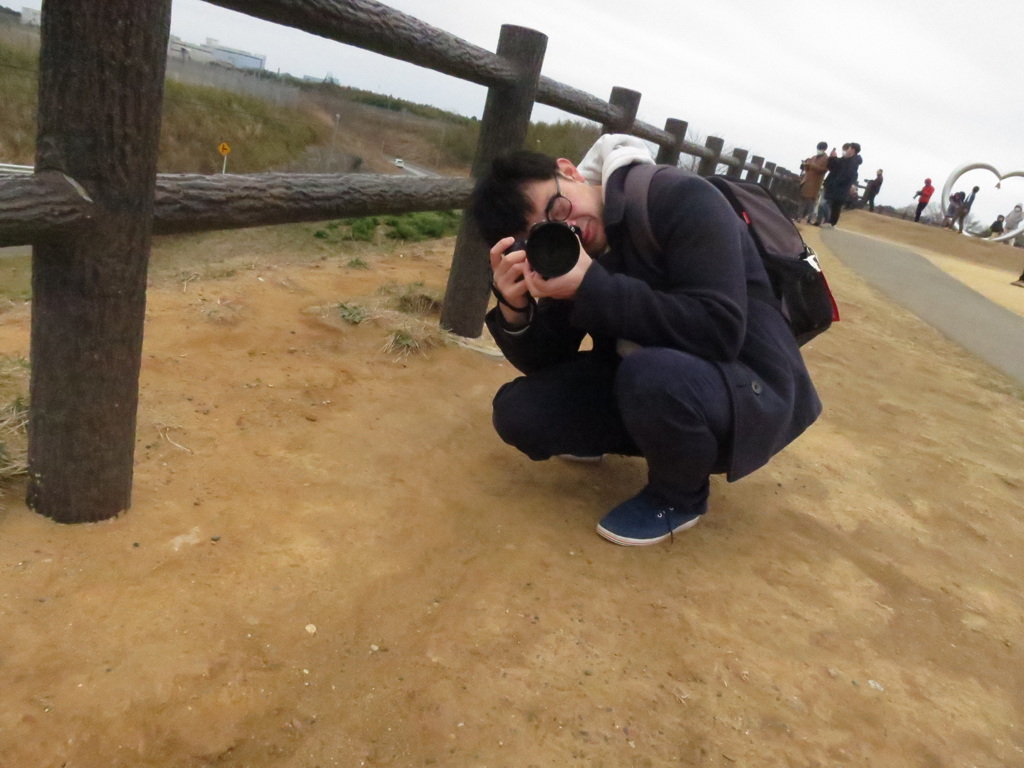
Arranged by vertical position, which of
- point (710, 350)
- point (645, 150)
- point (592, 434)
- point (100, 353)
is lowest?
point (592, 434)

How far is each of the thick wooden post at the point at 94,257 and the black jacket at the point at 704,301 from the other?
891 mm

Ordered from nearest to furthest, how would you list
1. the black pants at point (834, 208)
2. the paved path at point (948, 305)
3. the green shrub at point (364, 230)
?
1. the green shrub at point (364, 230)
2. the paved path at point (948, 305)
3. the black pants at point (834, 208)

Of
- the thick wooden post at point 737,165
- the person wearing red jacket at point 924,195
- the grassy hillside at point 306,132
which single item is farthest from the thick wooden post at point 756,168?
the person wearing red jacket at point 924,195

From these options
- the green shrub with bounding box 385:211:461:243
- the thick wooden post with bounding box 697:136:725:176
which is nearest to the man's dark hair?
the green shrub with bounding box 385:211:461:243

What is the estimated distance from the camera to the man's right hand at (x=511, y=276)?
5.83ft

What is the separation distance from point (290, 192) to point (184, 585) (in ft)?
3.31

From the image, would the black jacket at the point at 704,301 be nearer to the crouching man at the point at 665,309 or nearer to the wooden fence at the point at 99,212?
the crouching man at the point at 665,309

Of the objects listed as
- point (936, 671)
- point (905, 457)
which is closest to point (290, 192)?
point (936, 671)

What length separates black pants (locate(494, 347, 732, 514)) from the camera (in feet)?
5.72

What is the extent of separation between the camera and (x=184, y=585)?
147 centimetres

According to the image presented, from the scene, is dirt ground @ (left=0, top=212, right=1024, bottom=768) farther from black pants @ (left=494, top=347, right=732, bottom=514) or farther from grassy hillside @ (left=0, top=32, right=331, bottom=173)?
grassy hillside @ (left=0, top=32, right=331, bottom=173)

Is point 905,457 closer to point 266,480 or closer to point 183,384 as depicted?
point 266,480

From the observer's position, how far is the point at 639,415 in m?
1.77

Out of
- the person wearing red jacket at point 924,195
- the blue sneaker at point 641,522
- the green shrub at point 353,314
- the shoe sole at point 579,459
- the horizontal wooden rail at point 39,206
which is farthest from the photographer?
the person wearing red jacket at point 924,195
